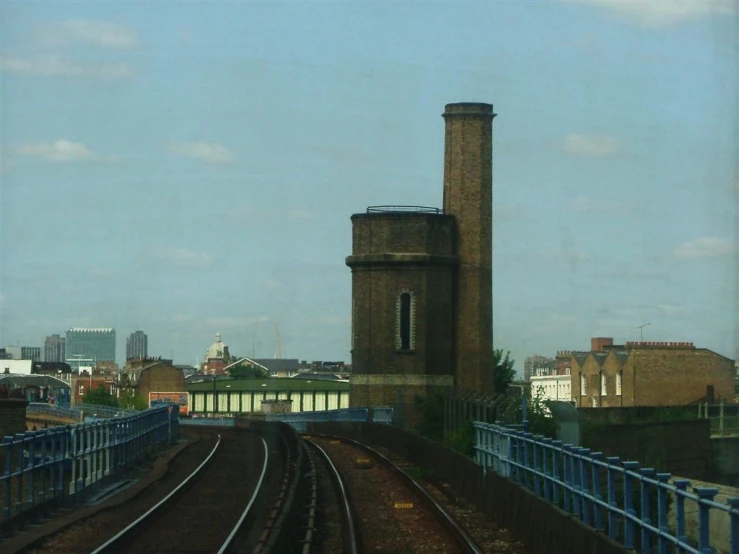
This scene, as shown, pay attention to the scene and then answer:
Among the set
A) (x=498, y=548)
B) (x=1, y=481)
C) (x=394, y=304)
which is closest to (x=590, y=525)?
(x=498, y=548)

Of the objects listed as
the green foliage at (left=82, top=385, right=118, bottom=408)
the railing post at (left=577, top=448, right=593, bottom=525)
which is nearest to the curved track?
the railing post at (left=577, top=448, right=593, bottom=525)

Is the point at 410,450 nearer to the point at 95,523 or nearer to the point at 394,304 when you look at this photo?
the point at 95,523

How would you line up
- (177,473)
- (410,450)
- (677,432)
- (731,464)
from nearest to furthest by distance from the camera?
(177,473) → (410,450) → (677,432) → (731,464)

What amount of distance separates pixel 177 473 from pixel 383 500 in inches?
279

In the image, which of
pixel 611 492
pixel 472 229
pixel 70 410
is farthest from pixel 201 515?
pixel 70 410

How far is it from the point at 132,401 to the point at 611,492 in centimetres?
11580

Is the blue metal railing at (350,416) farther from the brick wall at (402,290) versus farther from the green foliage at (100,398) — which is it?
the green foliage at (100,398)

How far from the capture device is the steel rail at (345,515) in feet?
62.7

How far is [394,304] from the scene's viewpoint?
71.3 metres

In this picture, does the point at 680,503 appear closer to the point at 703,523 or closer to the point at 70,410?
the point at 703,523

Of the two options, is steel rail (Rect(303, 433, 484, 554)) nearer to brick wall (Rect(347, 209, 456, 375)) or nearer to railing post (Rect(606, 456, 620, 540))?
railing post (Rect(606, 456, 620, 540))

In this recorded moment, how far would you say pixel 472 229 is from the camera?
73000 mm

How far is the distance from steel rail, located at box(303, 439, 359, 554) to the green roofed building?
79135 millimetres

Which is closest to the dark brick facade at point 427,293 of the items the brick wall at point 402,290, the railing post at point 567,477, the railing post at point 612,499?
the brick wall at point 402,290
